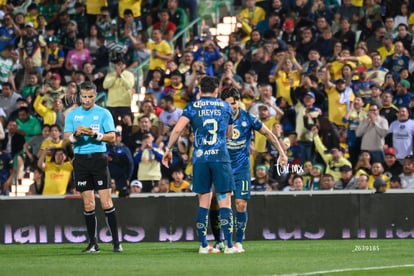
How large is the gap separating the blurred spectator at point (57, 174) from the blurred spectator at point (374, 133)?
18.8ft

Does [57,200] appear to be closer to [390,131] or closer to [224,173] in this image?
[224,173]

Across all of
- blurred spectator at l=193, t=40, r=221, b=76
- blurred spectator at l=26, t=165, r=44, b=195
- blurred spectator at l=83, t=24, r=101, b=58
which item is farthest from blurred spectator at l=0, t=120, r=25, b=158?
blurred spectator at l=193, t=40, r=221, b=76

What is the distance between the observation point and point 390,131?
77.0 ft

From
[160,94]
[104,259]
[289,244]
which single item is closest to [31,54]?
[160,94]

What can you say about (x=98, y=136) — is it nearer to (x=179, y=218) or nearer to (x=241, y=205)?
(x=241, y=205)

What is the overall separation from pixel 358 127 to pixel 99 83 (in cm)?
623

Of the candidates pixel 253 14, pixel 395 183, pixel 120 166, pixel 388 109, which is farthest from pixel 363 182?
pixel 253 14

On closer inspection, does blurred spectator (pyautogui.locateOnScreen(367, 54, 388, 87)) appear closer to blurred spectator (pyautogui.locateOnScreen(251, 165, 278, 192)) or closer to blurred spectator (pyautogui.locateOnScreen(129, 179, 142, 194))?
blurred spectator (pyautogui.locateOnScreen(251, 165, 278, 192))

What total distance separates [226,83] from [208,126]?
918 centimetres

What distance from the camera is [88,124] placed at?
15617 mm

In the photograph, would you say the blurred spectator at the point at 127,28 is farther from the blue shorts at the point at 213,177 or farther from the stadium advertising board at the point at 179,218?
the blue shorts at the point at 213,177

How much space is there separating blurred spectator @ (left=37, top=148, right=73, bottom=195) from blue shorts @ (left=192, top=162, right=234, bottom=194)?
7.80m

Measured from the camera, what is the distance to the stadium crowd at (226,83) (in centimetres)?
2269

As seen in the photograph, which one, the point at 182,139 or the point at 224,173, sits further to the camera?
the point at 182,139
